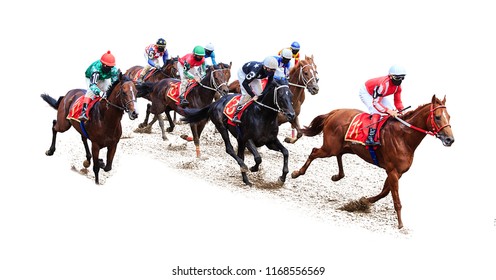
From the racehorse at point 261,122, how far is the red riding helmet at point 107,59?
293 cm

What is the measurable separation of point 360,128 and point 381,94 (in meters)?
0.79

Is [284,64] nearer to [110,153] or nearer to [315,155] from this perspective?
[315,155]

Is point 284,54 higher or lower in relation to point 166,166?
higher

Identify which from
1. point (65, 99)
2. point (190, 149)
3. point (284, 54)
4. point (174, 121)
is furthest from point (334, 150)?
point (174, 121)

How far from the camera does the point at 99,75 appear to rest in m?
14.7

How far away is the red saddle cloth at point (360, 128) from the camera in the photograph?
44.8ft

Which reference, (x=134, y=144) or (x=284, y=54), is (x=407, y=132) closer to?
(x=284, y=54)

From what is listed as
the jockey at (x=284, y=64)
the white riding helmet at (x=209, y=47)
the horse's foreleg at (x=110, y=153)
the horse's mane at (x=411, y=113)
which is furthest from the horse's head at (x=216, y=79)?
the horse's mane at (x=411, y=113)

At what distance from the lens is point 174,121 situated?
21.6m

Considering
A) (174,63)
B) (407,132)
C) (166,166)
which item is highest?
(174,63)

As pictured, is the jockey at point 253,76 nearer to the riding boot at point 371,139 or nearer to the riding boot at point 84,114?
the riding boot at point 371,139

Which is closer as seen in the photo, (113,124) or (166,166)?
(113,124)

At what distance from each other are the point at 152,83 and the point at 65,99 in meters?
3.67

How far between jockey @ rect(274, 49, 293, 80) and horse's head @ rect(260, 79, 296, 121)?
2.28m
